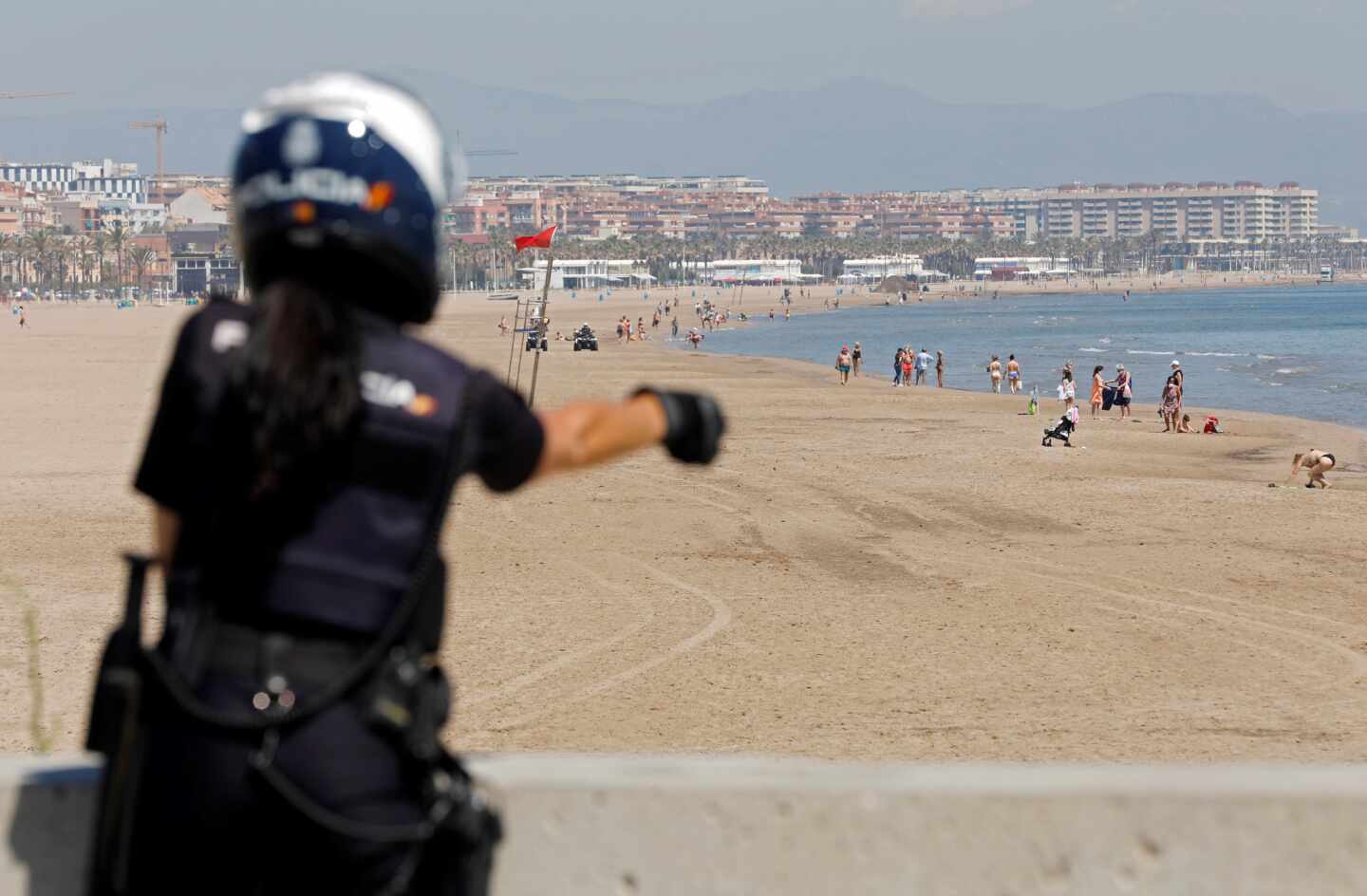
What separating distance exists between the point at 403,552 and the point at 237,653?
0.73 ft

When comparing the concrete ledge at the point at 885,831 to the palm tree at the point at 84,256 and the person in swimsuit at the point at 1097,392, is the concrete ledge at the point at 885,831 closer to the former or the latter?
the person in swimsuit at the point at 1097,392

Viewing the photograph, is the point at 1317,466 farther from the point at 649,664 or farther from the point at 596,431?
the point at 596,431

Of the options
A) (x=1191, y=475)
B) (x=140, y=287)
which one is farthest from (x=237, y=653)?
(x=140, y=287)

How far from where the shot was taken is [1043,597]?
1464 centimetres

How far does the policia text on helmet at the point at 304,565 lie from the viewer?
2.12 meters

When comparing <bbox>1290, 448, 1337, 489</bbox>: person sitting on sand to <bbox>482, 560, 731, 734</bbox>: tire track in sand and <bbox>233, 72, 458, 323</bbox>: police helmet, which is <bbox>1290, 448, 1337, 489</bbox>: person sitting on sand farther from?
<bbox>233, 72, 458, 323</bbox>: police helmet

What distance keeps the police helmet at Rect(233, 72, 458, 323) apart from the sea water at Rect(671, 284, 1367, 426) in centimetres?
4066

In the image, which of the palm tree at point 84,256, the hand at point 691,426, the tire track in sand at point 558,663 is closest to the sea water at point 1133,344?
the tire track in sand at point 558,663

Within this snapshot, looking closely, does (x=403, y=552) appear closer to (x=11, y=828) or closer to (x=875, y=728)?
(x=11, y=828)

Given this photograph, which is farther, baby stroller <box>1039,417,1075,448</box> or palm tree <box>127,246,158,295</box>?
palm tree <box>127,246,158,295</box>

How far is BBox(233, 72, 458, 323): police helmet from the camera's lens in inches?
87.1

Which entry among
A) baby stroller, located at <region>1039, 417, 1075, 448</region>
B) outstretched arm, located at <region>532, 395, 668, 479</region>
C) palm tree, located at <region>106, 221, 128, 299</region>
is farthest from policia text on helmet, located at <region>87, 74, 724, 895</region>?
palm tree, located at <region>106, 221, 128, 299</region>

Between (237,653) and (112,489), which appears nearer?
(237,653)

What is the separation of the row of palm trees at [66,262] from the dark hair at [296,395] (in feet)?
585
